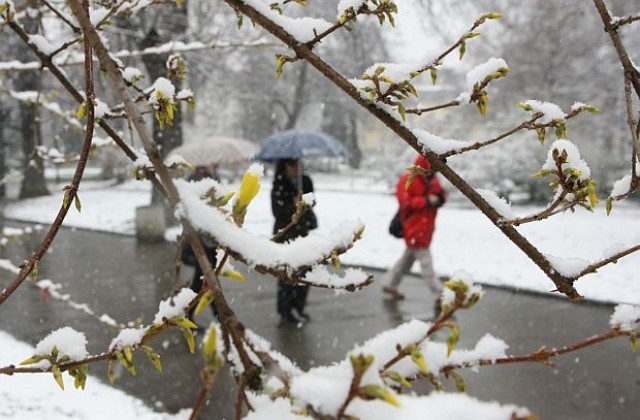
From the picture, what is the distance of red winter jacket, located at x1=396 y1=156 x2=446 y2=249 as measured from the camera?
7.27 metres

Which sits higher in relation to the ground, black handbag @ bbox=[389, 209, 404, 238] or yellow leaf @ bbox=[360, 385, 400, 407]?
yellow leaf @ bbox=[360, 385, 400, 407]

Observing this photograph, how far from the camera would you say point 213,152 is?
878cm

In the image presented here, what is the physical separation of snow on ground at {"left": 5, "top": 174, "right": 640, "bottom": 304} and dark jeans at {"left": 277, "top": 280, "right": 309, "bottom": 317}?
1.08 metres

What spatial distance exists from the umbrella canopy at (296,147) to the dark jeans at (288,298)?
1512 millimetres

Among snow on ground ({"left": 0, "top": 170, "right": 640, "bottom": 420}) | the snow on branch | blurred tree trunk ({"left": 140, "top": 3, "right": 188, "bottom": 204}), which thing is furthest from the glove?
blurred tree trunk ({"left": 140, "top": 3, "right": 188, "bottom": 204})

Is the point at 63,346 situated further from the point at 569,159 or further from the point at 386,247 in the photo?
the point at 386,247

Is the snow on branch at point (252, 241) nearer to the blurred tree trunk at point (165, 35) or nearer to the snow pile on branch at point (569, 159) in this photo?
the snow pile on branch at point (569, 159)

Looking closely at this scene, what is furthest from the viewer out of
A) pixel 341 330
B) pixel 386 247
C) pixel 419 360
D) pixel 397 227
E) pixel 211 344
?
pixel 386 247

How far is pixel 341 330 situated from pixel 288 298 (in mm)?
663

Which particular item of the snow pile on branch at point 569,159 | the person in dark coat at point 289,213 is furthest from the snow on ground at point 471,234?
the person in dark coat at point 289,213

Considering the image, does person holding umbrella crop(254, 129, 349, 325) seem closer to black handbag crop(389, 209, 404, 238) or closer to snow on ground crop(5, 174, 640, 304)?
snow on ground crop(5, 174, 640, 304)

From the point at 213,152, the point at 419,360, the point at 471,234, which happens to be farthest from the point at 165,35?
the point at 419,360

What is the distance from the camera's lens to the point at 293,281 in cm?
111

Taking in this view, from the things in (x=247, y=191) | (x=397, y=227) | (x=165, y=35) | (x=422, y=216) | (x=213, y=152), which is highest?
(x=165, y=35)
